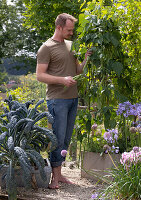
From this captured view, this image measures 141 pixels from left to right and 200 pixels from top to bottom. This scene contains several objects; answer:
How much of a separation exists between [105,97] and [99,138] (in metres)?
0.59

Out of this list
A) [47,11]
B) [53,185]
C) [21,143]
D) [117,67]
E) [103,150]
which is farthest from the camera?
[47,11]

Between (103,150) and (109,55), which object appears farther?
(103,150)

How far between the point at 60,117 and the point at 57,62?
1.87 feet

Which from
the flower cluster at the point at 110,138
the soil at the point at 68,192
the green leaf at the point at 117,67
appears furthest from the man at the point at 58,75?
the flower cluster at the point at 110,138

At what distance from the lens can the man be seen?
325 centimetres

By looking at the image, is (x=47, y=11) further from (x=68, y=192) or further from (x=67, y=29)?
(x=68, y=192)

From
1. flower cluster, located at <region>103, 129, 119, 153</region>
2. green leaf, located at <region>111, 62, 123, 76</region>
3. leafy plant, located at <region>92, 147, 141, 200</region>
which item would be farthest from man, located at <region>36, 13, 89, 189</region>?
leafy plant, located at <region>92, 147, 141, 200</region>

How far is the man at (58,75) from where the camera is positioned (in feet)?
10.7

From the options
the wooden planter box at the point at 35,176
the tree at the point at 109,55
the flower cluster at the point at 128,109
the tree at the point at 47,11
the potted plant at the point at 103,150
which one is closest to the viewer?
the flower cluster at the point at 128,109

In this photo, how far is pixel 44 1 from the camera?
24.2 ft

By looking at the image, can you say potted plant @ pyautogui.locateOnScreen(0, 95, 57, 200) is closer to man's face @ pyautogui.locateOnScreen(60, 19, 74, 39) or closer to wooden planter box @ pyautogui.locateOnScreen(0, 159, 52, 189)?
wooden planter box @ pyautogui.locateOnScreen(0, 159, 52, 189)

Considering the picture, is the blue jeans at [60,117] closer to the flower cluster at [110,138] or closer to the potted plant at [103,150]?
the potted plant at [103,150]

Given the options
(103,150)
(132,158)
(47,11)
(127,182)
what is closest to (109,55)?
(103,150)

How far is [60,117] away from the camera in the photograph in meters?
3.29
